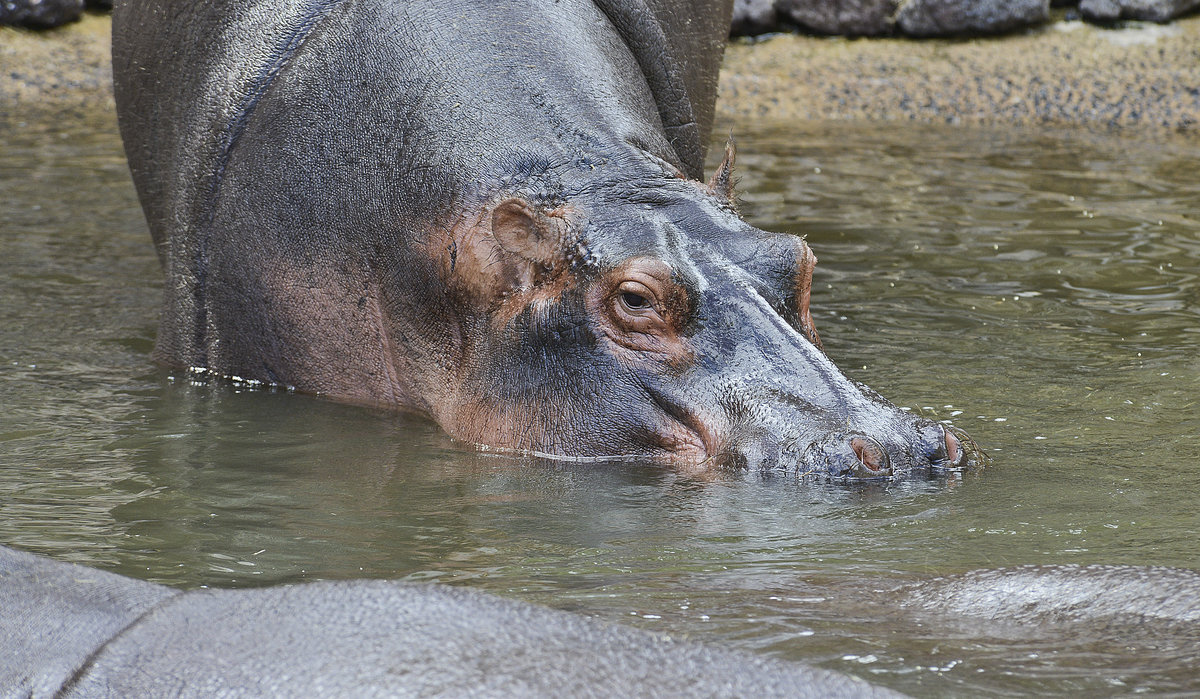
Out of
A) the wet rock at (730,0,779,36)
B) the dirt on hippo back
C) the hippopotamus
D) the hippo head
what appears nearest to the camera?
the hippo head

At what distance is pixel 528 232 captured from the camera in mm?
4152

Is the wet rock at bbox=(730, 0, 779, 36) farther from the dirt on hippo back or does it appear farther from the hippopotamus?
the hippopotamus

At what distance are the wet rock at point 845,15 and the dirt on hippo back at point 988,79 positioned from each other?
5.1 inches

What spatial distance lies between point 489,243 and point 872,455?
1.24 metres

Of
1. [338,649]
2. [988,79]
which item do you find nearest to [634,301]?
[338,649]

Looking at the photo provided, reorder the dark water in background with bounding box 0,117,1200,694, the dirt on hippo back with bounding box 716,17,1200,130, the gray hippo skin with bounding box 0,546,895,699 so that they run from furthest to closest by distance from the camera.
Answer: the dirt on hippo back with bounding box 716,17,1200,130 → the dark water in background with bounding box 0,117,1200,694 → the gray hippo skin with bounding box 0,546,895,699

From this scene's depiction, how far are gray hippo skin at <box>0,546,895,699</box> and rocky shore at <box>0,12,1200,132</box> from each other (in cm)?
960

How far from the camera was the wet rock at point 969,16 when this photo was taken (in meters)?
12.0

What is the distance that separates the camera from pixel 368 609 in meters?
2.00

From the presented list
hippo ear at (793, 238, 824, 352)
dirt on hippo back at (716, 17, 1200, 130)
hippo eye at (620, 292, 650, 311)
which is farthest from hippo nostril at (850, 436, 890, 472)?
dirt on hippo back at (716, 17, 1200, 130)

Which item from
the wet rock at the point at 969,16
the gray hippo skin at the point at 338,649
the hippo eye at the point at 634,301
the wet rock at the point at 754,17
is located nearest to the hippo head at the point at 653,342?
the hippo eye at the point at 634,301

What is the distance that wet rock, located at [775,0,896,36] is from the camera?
12297 millimetres

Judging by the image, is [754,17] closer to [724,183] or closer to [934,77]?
[934,77]

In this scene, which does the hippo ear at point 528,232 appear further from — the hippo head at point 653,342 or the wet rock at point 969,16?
the wet rock at point 969,16
